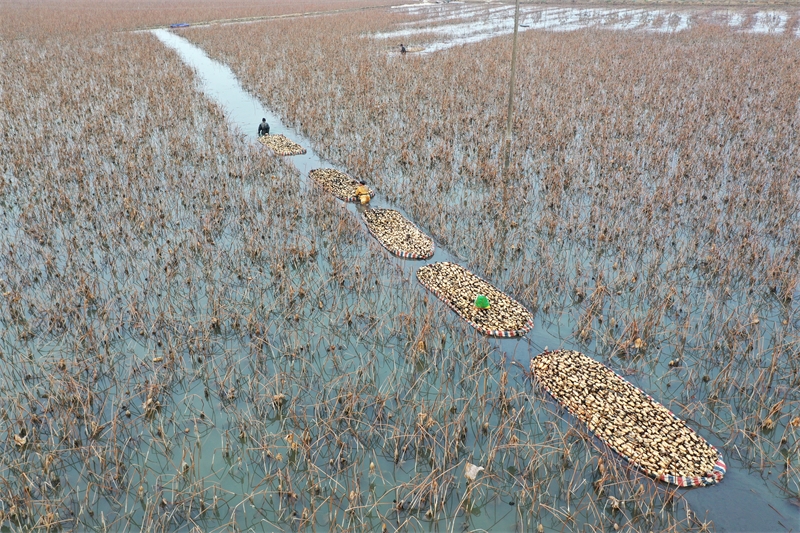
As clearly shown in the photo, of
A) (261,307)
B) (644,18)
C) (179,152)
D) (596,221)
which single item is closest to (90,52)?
(179,152)

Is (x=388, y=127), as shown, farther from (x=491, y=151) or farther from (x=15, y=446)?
(x=15, y=446)

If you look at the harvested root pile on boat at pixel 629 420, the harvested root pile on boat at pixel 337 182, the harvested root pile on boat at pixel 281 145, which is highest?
the harvested root pile on boat at pixel 281 145

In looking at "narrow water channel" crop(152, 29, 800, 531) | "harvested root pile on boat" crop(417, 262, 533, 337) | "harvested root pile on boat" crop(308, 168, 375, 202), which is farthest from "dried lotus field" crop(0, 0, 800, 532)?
"harvested root pile on boat" crop(308, 168, 375, 202)

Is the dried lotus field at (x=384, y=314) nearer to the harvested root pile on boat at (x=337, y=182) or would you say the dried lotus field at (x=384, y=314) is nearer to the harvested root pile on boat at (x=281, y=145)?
the harvested root pile on boat at (x=337, y=182)

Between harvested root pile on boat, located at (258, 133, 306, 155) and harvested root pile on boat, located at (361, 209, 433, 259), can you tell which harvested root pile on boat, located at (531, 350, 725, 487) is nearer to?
harvested root pile on boat, located at (361, 209, 433, 259)

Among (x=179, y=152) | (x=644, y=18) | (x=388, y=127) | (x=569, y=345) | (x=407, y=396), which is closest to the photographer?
(x=407, y=396)

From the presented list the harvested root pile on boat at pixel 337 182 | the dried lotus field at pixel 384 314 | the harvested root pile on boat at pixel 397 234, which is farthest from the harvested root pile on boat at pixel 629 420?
the harvested root pile on boat at pixel 337 182

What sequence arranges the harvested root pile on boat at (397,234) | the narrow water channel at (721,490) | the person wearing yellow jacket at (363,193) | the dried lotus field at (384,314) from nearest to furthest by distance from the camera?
1. the narrow water channel at (721,490)
2. the dried lotus field at (384,314)
3. the harvested root pile on boat at (397,234)
4. the person wearing yellow jacket at (363,193)
